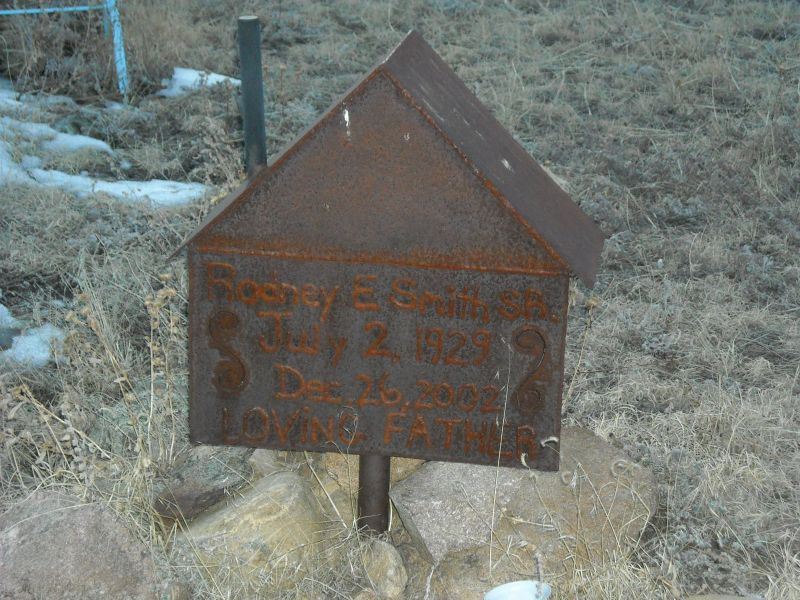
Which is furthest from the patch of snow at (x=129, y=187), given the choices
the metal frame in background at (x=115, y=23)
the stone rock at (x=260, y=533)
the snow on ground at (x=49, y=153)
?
the stone rock at (x=260, y=533)

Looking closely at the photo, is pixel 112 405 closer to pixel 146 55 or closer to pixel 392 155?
pixel 392 155

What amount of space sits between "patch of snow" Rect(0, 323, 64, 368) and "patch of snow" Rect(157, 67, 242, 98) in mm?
3431

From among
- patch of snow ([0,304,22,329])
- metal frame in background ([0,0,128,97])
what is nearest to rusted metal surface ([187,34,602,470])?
patch of snow ([0,304,22,329])

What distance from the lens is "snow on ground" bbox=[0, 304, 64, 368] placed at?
11.9ft

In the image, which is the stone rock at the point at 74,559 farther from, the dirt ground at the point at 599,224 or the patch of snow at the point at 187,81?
the patch of snow at the point at 187,81

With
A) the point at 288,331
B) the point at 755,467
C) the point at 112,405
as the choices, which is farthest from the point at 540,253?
the point at 112,405

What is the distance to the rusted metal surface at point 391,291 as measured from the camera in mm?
2117

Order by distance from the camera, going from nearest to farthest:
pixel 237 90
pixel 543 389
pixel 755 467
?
pixel 543 389, pixel 755 467, pixel 237 90

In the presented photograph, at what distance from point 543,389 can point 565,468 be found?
2.08 ft

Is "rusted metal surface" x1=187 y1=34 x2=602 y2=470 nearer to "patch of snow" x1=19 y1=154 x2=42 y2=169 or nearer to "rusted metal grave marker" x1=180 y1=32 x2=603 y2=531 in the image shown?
"rusted metal grave marker" x1=180 y1=32 x2=603 y2=531

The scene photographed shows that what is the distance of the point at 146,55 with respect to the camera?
732 cm

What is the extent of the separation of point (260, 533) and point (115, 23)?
5.40m

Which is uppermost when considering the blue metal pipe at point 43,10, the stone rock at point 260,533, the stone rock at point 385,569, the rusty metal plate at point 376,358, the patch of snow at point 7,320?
the blue metal pipe at point 43,10

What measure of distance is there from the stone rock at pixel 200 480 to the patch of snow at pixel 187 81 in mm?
4472
